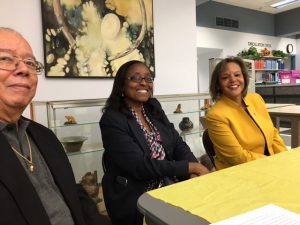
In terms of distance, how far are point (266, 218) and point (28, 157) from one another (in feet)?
2.57

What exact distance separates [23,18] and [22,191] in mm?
2263

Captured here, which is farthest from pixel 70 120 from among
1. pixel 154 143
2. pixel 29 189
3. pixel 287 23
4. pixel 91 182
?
pixel 287 23

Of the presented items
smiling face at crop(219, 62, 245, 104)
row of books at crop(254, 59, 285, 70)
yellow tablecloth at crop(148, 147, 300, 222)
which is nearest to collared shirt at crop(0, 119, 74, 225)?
yellow tablecloth at crop(148, 147, 300, 222)

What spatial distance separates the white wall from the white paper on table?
6777 mm

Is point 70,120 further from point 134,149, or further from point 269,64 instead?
point 269,64

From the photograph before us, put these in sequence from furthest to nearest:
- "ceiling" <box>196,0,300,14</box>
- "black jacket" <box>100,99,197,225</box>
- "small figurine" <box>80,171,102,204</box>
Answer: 1. "ceiling" <box>196,0,300,14</box>
2. "small figurine" <box>80,171,102,204</box>
3. "black jacket" <box>100,99,197,225</box>

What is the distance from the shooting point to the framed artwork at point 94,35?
2.82m

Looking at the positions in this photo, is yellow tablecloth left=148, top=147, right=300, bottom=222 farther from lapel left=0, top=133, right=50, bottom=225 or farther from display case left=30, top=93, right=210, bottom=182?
display case left=30, top=93, right=210, bottom=182

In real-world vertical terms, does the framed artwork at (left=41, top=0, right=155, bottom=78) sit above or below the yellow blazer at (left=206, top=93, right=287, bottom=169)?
above

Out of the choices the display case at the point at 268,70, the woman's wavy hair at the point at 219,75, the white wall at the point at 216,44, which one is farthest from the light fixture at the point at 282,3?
the woman's wavy hair at the point at 219,75

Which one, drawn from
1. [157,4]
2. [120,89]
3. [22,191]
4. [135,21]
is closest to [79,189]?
[22,191]

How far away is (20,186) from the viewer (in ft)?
2.86

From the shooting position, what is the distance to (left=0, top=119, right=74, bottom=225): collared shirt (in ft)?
3.24

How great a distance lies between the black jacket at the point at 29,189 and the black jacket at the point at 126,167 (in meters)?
0.45
